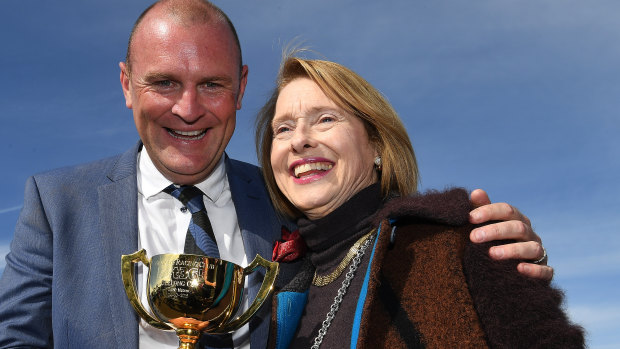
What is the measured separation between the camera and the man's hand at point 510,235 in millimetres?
2557

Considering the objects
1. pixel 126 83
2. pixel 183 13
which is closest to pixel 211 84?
pixel 183 13

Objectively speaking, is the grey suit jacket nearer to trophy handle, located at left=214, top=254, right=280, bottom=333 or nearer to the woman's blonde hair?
trophy handle, located at left=214, top=254, right=280, bottom=333

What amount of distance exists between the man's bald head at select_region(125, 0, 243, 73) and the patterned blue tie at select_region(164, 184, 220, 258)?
1.06 meters

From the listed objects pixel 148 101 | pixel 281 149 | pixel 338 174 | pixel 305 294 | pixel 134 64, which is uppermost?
pixel 134 64

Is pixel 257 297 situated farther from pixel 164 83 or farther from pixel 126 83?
pixel 126 83

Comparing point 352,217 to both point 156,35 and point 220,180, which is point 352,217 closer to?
point 220,180

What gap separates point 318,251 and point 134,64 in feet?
6.27

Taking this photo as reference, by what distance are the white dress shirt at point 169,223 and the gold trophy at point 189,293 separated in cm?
58

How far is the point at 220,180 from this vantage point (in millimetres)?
4105

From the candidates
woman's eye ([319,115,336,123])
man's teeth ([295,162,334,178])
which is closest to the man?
man's teeth ([295,162,334,178])

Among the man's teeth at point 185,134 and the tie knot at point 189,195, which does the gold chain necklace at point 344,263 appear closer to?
the tie knot at point 189,195

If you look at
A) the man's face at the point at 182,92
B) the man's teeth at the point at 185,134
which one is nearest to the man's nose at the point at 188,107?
the man's face at the point at 182,92

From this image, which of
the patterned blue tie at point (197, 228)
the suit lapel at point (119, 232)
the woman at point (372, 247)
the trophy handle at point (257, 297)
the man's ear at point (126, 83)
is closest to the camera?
the woman at point (372, 247)

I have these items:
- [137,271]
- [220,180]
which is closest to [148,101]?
[220,180]
